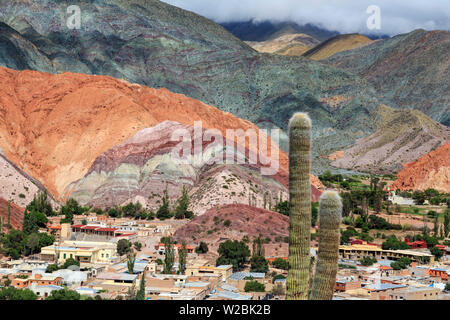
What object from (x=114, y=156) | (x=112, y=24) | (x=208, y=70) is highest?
(x=112, y=24)

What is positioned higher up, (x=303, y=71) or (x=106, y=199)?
(x=303, y=71)

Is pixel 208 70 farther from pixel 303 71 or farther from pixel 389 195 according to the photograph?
pixel 389 195

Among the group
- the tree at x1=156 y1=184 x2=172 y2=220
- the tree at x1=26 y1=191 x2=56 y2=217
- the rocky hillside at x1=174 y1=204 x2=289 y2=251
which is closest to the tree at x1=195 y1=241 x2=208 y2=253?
the rocky hillside at x1=174 y1=204 x2=289 y2=251

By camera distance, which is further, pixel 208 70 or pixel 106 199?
pixel 208 70

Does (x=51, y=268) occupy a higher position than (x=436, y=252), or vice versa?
(x=436, y=252)

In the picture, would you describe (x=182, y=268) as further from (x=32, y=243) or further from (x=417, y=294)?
(x=417, y=294)

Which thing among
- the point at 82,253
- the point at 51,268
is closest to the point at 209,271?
the point at 51,268

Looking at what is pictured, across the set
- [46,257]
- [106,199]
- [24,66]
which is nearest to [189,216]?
[106,199]
